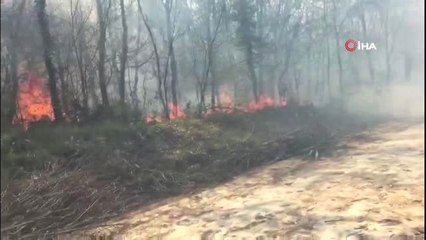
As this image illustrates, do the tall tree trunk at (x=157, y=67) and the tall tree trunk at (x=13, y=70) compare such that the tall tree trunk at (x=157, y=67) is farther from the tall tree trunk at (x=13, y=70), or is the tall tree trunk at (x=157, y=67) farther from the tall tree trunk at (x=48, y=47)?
the tall tree trunk at (x=13, y=70)

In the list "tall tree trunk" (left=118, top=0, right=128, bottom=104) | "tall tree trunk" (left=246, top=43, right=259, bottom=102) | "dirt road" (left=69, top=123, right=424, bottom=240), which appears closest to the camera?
"dirt road" (left=69, top=123, right=424, bottom=240)

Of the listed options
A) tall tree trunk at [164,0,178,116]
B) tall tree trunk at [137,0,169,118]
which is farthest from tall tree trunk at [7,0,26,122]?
tall tree trunk at [164,0,178,116]

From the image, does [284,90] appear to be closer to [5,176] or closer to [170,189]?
[170,189]

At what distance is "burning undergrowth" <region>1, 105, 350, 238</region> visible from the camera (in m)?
3.65

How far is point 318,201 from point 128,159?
1.93 m

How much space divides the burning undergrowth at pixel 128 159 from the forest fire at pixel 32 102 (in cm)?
13

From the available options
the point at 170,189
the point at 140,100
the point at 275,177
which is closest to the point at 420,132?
the point at 275,177

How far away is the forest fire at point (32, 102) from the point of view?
392 cm

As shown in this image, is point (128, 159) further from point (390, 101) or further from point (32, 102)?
point (390, 101)

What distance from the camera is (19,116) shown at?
3902 mm

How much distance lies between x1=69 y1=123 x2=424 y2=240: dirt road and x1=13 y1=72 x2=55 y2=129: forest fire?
1.19 metres

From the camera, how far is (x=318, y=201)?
4.07 meters

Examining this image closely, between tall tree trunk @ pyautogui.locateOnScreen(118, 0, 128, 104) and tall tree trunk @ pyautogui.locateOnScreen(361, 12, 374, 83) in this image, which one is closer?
tall tree trunk @ pyautogui.locateOnScreen(361, 12, 374, 83)

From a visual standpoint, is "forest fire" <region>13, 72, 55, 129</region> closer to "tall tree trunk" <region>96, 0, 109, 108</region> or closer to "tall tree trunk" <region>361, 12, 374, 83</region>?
"tall tree trunk" <region>96, 0, 109, 108</region>
